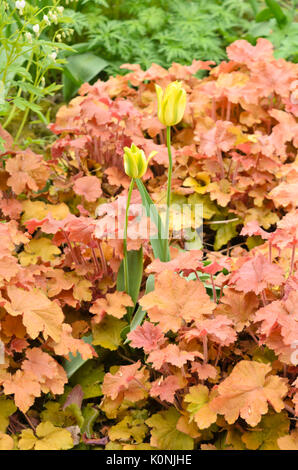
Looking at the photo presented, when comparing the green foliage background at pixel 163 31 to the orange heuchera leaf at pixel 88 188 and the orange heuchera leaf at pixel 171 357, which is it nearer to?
the orange heuchera leaf at pixel 88 188

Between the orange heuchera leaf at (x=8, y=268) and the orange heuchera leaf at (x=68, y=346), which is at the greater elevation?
the orange heuchera leaf at (x=8, y=268)

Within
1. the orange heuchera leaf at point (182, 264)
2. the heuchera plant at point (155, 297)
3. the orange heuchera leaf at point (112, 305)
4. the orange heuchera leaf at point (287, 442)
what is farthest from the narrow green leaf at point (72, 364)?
the orange heuchera leaf at point (287, 442)

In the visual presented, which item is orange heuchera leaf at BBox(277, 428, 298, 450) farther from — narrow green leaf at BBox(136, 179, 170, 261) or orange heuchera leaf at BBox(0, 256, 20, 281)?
orange heuchera leaf at BBox(0, 256, 20, 281)

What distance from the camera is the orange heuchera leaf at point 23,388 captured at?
123cm

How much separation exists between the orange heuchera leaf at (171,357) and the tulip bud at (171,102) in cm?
51

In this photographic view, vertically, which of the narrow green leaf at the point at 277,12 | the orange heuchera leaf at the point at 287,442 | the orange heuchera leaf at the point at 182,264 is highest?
the narrow green leaf at the point at 277,12

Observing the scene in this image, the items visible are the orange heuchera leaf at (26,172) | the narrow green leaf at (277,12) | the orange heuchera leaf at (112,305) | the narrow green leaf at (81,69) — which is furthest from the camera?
the narrow green leaf at (277,12)

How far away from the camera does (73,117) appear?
6.96ft

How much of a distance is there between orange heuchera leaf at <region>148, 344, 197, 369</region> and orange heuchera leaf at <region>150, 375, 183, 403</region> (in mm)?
67

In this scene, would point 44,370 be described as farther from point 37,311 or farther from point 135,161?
point 135,161

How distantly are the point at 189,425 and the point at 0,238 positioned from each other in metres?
0.61

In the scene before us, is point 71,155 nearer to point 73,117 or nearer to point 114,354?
point 73,117

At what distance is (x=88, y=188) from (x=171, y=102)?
0.64 meters

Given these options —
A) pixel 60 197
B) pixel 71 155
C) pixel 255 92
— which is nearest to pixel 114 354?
pixel 60 197
